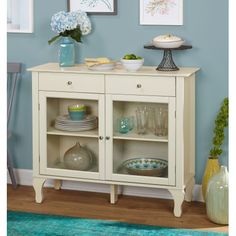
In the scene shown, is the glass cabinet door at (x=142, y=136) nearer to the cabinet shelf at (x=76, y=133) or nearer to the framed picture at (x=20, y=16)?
the cabinet shelf at (x=76, y=133)

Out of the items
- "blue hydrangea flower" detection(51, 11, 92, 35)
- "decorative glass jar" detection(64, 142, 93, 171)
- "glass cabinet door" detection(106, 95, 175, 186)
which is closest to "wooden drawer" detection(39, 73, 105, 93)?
"glass cabinet door" detection(106, 95, 175, 186)

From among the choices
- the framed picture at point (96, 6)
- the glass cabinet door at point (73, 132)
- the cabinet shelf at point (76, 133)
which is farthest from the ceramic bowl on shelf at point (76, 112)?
the framed picture at point (96, 6)

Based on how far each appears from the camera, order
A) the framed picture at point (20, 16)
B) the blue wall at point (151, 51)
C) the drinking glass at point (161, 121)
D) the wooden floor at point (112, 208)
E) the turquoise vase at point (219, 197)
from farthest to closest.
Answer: the framed picture at point (20, 16), the blue wall at point (151, 51), the drinking glass at point (161, 121), the wooden floor at point (112, 208), the turquoise vase at point (219, 197)

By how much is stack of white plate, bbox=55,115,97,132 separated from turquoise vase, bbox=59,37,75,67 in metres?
0.40

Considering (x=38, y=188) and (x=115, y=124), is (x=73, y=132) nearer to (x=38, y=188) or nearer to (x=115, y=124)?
(x=115, y=124)

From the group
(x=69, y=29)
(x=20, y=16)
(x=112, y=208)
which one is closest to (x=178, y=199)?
(x=112, y=208)

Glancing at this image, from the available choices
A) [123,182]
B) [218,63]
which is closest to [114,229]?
[123,182]

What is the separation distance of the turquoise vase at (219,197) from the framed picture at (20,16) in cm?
180

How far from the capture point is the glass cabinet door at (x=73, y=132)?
345 centimetres

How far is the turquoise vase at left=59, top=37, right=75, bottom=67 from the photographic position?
141 inches

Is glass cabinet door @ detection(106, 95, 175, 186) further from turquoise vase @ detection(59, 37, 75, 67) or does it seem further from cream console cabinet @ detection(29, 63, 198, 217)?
turquoise vase @ detection(59, 37, 75, 67)

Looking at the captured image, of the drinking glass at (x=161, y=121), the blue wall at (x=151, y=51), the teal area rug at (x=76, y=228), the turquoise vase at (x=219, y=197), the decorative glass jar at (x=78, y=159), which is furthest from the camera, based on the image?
the decorative glass jar at (x=78, y=159)

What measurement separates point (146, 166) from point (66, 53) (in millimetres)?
982

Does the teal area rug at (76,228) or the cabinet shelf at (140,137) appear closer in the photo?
the teal area rug at (76,228)
